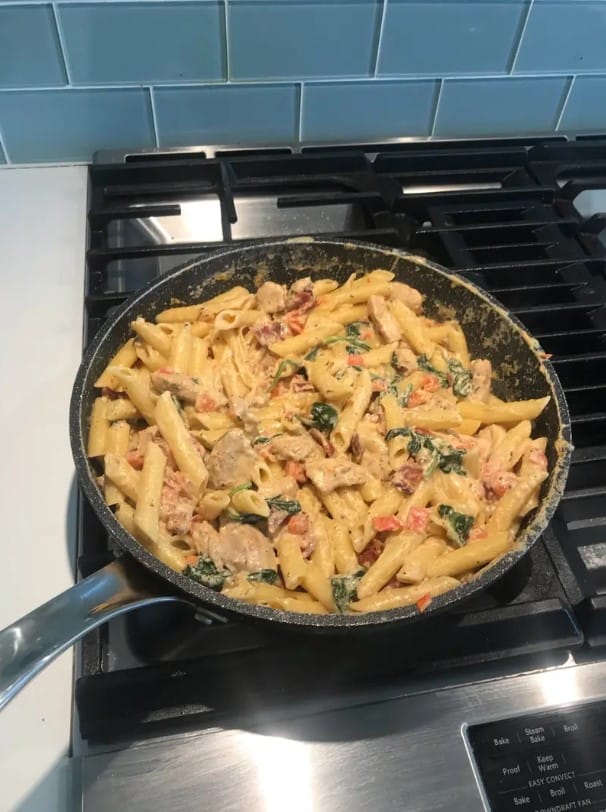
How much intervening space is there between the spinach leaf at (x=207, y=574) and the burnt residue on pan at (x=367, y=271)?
0.09m

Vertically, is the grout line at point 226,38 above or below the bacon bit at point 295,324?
above

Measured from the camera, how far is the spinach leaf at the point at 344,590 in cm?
86

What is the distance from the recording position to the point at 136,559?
784mm

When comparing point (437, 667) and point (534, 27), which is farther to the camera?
point (534, 27)

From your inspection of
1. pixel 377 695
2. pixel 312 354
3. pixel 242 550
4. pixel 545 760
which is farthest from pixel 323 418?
pixel 545 760

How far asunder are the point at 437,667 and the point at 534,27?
117 cm

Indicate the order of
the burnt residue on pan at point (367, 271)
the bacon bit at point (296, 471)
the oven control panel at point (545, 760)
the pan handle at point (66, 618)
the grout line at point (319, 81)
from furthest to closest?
the grout line at point (319, 81)
the bacon bit at point (296, 471)
the burnt residue on pan at point (367, 271)
the oven control panel at point (545, 760)
the pan handle at point (66, 618)

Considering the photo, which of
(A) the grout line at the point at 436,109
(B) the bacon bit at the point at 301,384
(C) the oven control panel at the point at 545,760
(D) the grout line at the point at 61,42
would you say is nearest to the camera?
(C) the oven control panel at the point at 545,760

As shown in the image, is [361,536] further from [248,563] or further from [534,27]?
[534,27]

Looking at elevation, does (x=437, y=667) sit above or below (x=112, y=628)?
below

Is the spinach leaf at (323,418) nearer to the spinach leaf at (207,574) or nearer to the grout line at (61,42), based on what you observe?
the spinach leaf at (207,574)

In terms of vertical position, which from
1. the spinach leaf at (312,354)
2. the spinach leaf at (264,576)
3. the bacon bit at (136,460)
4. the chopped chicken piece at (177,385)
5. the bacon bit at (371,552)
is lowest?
the spinach leaf at (264,576)

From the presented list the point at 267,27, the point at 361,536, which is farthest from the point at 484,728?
the point at 267,27

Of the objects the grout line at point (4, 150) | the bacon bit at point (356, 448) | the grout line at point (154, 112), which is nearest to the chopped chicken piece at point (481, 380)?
Result: the bacon bit at point (356, 448)
